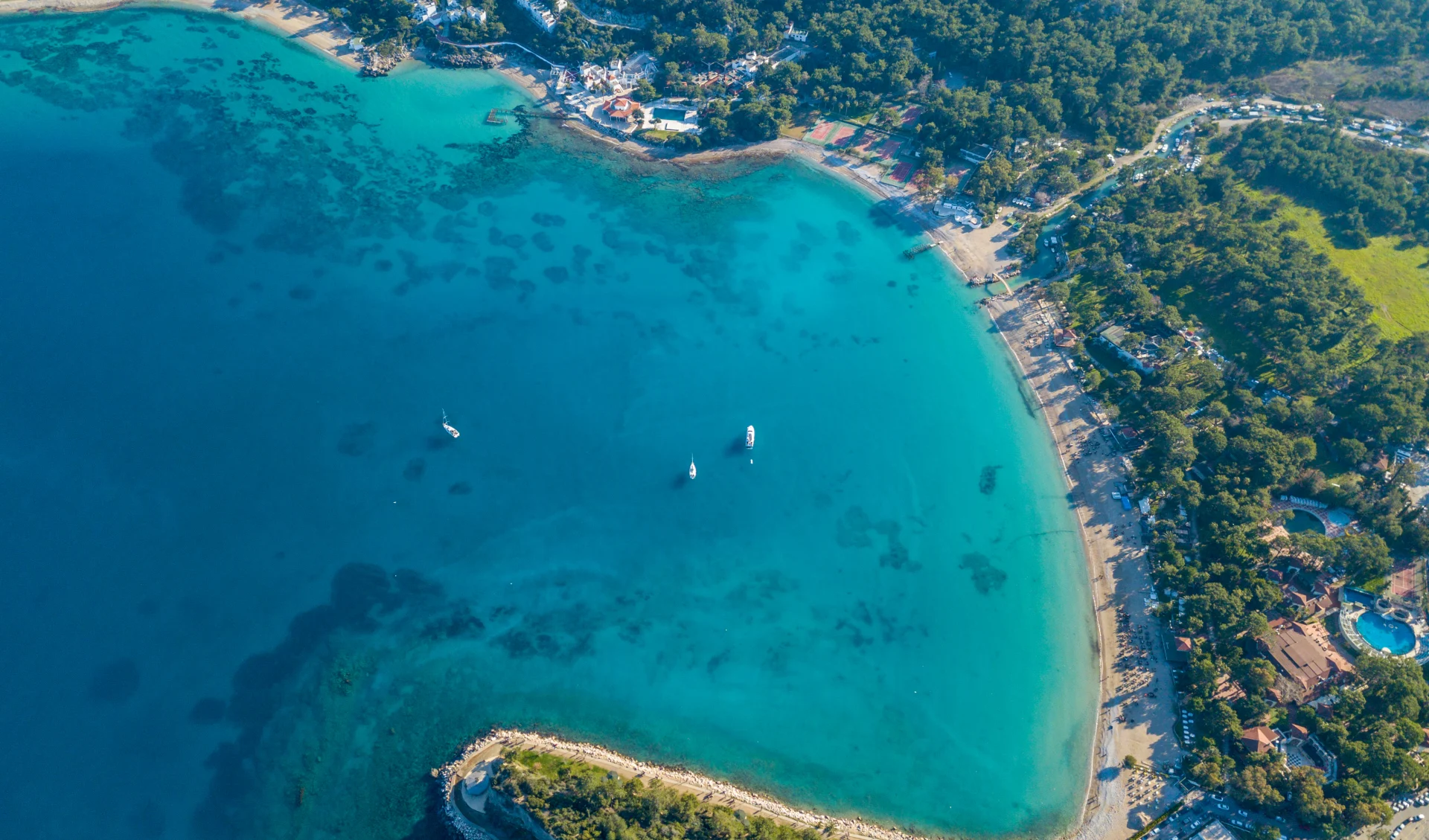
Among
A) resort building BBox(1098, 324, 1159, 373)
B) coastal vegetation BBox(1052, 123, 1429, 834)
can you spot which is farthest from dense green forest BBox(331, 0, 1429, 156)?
resort building BBox(1098, 324, 1159, 373)

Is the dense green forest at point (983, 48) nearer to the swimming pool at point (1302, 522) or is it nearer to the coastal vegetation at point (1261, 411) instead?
the coastal vegetation at point (1261, 411)

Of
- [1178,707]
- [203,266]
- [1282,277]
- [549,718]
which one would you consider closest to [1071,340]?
[1282,277]

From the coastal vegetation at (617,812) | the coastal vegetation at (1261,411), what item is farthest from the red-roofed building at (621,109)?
the coastal vegetation at (617,812)

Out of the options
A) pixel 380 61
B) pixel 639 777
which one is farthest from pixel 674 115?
pixel 639 777

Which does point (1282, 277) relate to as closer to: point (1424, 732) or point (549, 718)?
point (1424, 732)

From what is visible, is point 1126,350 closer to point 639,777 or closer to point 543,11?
point 639,777

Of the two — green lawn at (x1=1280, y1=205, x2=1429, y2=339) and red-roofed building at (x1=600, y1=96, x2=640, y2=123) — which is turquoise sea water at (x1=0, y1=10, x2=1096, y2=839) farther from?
green lawn at (x1=1280, y1=205, x2=1429, y2=339)
